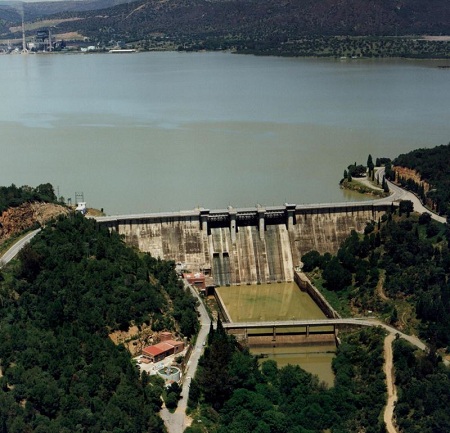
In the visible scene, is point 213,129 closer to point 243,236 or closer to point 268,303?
point 243,236

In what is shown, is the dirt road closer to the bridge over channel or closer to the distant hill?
the bridge over channel

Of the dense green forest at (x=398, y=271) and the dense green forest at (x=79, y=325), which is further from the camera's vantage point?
the dense green forest at (x=398, y=271)

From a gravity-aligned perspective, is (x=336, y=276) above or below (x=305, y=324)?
Answer: above

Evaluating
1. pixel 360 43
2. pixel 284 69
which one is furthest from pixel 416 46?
pixel 284 69

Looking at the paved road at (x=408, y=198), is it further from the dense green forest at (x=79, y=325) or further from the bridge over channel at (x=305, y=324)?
the dense green forest at (x=79, y=325)

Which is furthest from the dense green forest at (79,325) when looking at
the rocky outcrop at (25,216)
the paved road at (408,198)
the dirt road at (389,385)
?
the paved road at (408,198)

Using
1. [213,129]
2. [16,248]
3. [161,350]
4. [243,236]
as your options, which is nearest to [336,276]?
[243,236]

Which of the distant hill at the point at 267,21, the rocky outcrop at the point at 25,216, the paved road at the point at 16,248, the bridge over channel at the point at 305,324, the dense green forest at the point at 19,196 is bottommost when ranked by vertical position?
the bridge over channel at the point at 305,324
